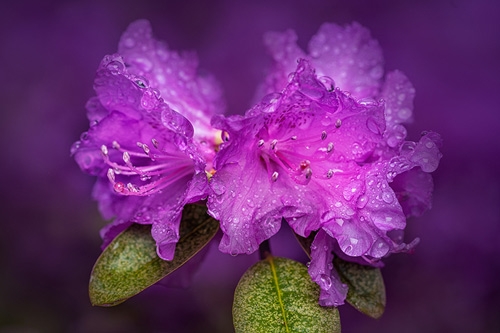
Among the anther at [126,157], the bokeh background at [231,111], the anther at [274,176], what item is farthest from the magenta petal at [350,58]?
the bokeh background at [231,111]

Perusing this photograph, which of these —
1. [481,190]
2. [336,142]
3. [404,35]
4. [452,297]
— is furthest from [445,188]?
[336,142]

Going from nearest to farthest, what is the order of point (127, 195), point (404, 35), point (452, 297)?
point (127, 195) → point (452, 297) → point (404, 35)

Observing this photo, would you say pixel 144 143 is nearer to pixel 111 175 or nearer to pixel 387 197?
pixel 111 175

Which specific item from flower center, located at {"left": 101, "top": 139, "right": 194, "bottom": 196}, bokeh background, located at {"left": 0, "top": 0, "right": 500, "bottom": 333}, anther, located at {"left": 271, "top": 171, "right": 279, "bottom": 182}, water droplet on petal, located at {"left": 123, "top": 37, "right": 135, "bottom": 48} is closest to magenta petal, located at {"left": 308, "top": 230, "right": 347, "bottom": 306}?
anther, located at {"left": 271, "top": 171, "right": 279, "bottom": 182}

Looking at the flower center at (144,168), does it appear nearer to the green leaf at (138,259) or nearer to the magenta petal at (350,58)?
the green leaf at (138,259)

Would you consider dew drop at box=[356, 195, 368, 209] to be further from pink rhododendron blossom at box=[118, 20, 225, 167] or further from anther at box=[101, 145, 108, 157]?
anther at box=[101, 145, 108, 157]

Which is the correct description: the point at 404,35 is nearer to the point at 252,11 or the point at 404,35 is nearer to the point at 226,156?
the point at 252,11
